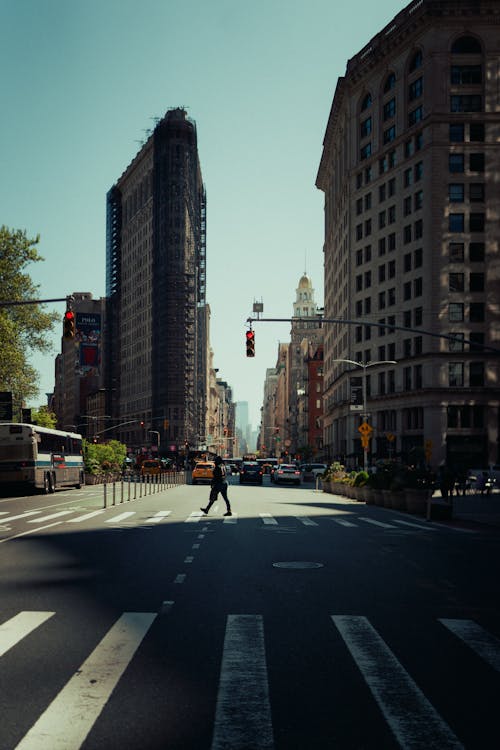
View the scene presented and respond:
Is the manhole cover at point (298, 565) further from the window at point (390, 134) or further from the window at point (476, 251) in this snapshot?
the window at point (390, 134)

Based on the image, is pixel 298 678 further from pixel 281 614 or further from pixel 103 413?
pixel 103 413

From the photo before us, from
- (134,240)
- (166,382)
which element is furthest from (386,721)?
(134,240)

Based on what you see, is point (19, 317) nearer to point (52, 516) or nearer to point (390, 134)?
point (52, 516)

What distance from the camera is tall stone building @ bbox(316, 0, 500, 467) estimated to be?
7175cm

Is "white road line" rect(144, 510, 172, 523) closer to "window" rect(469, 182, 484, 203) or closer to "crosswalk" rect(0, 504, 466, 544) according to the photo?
"crosswalk" rect(0, 504, 466, 544)

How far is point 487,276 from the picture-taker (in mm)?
73062

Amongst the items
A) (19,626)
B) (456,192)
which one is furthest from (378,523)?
(456,192)

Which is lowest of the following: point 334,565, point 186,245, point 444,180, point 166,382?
point 334,565

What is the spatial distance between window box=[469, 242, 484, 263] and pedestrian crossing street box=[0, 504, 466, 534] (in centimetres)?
5145

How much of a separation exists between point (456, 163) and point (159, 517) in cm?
5967

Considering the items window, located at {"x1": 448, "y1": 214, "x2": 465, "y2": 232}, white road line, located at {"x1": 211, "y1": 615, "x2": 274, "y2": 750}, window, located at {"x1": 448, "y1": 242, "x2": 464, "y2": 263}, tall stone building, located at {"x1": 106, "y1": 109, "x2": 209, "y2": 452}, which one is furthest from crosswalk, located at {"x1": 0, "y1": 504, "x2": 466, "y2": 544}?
tall stone building, located at {"x1": 106, "y1": 109, "x2": 209, "y2": 452}

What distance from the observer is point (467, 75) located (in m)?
75.3

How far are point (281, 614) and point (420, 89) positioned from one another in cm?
7707

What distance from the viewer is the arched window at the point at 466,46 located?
247 feet
